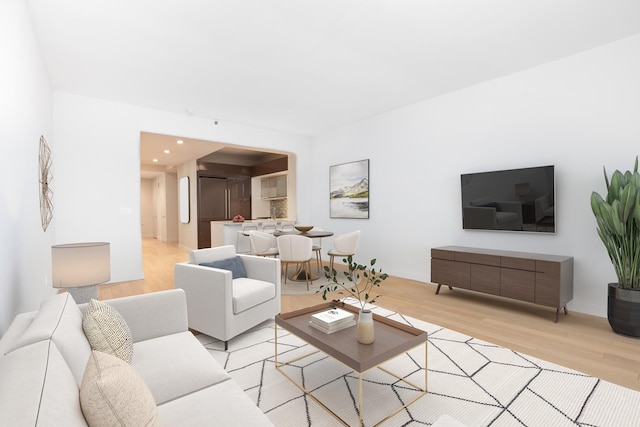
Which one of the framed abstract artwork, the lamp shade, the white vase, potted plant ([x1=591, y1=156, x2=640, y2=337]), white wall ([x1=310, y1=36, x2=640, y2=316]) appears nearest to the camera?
the white vase

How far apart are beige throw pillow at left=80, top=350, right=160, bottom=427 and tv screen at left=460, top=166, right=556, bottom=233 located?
4.15 metres

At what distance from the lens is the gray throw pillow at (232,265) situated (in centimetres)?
324

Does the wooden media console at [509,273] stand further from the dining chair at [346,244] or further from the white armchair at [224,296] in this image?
the white armchair at [224,296]

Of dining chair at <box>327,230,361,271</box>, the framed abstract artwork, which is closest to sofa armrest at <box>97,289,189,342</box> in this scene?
dining chair at <box>327,230,361,271</box>

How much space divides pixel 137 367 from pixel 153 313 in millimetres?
474

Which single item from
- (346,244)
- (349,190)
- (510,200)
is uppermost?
(349,190)

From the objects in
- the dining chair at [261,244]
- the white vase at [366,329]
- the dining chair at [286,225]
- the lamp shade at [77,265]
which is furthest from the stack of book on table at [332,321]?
the dining chair at [286,225]

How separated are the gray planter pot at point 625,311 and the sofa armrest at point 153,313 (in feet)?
12.3

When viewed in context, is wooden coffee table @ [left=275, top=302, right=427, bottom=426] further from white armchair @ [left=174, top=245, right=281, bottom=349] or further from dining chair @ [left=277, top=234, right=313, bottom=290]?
dining chair @ [left=277, top=234, right=313, bottom=290]

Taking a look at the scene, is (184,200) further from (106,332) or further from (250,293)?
(106,332)

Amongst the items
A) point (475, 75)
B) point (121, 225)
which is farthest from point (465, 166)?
point (121, 225)

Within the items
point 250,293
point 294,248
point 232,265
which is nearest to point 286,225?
point 294,248

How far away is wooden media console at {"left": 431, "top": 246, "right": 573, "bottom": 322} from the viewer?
329 centimetres

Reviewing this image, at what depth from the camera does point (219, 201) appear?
9.48 m
